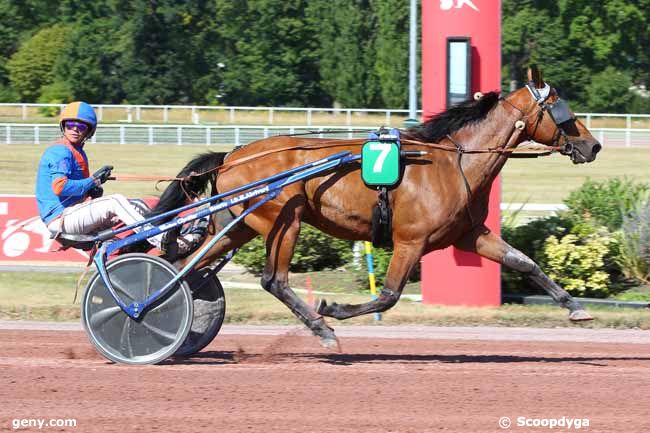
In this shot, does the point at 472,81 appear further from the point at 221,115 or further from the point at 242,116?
the point at 242,116

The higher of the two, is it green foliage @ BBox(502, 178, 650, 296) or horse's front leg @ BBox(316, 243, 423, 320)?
horse's front leg @ BBox(316, 243, 423, 320)

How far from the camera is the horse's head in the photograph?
7.18 m

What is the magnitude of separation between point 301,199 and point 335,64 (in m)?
39.4

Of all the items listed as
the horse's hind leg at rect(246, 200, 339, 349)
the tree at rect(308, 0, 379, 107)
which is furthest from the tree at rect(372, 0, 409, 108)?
the horse's hind leg at rect(246, 200, 339, 349)

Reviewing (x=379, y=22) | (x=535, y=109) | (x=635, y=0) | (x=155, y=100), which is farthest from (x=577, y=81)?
(x=535, y=109)

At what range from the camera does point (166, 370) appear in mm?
6758

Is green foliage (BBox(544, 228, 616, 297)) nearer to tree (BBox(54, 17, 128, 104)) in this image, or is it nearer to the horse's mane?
the horse's mane

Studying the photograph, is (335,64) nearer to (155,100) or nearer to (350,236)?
(155,100)

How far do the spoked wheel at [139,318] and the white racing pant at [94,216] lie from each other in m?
0.28

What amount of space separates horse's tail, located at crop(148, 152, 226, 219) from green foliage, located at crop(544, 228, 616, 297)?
4.59m

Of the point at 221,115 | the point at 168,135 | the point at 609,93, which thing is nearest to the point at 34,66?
the point at 221,115

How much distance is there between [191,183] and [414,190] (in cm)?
159

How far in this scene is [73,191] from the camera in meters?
6.87

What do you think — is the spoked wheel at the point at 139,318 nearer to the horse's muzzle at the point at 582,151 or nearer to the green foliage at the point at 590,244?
the horse's muzzle at the point at 582,151
